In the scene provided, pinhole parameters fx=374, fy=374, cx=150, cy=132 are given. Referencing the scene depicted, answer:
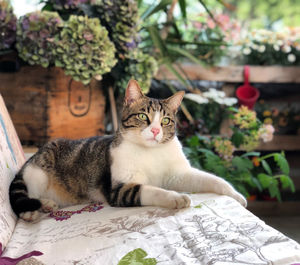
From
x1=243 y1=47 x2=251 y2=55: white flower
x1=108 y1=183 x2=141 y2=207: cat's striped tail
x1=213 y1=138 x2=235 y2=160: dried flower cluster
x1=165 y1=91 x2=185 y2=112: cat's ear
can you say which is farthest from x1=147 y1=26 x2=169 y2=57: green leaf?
x1=108 y1=183 x2=141 y2=207: cat's striped tail

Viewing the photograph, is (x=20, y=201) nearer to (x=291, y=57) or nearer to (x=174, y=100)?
(x=174, y=100)

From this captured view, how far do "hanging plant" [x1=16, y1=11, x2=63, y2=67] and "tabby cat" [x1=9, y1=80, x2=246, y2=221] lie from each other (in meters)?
0.72

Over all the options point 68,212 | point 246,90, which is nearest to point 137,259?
point 68,212

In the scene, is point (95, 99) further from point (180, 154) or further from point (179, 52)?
point (180, 154)

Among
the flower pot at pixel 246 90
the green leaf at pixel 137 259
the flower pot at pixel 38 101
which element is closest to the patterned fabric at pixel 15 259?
the green leaf at pixel 137 259

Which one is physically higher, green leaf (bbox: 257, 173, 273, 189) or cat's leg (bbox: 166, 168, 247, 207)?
cat's leg (bbox: 166, 168, 247, 207)

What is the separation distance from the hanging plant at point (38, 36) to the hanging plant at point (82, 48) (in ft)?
0.13

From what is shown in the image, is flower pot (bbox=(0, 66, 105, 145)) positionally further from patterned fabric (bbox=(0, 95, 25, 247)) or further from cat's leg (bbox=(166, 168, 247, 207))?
cat's leg (bbox=(166, 168, 247, 207))

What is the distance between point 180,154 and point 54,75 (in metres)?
1.06

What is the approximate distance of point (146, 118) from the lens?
→ 1312 millimetres

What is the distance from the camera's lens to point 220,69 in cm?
291

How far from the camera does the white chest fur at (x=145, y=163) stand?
132cm

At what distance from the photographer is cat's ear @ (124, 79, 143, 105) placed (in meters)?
1.34

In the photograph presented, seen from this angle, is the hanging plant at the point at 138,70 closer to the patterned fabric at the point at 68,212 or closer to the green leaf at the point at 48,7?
the green leaf at the point at 48,7
